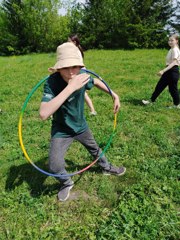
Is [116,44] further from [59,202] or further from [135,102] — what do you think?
[59,202]

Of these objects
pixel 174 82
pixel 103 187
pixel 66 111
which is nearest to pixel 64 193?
pixel 103 187

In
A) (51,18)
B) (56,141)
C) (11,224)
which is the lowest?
(11,224)

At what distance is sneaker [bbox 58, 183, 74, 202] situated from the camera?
3.36 meters

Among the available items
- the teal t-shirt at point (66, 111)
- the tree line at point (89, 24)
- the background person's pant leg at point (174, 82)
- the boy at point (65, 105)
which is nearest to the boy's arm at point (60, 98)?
the boy at point (65, 105)

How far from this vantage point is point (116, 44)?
30000mm

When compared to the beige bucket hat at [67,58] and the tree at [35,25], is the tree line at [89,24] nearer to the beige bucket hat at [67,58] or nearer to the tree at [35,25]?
the tree at [35,25]

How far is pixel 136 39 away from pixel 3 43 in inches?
776

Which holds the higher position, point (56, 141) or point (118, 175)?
point (56, 141)

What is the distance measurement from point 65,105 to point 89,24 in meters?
31.3

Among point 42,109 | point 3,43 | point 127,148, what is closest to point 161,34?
point 3,43

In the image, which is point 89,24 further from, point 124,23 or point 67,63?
point 67,63

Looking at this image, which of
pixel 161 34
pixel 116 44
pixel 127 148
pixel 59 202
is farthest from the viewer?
pixel 116 44

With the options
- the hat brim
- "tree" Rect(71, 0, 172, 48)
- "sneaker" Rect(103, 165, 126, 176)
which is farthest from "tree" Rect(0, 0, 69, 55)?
the hat brim

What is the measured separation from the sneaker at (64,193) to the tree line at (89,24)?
1027 inches
